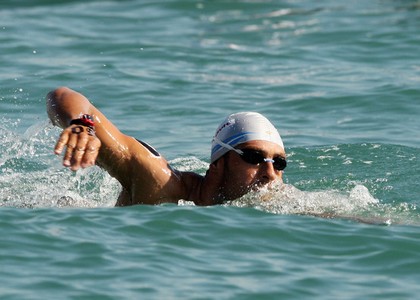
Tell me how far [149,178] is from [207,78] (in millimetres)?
6935

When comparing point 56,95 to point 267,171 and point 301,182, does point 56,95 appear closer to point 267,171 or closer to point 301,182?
point 267,171

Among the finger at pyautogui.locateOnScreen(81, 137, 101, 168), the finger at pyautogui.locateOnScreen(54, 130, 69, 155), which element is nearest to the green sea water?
the finger at pyautogui.locateOnScreen(81, 137, 101, 168)

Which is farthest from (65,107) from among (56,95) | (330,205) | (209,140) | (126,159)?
(209,140)

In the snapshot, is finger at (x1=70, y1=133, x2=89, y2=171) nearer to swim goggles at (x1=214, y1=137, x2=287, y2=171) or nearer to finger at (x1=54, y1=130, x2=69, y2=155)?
finger at (x1=54, y1=130, x2=69, y2=155)

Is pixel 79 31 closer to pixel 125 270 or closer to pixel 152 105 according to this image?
pixel 152 105

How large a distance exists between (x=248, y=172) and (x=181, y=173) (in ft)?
1.75

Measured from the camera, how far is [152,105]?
45.6 ft

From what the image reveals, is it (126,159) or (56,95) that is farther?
(56,95)

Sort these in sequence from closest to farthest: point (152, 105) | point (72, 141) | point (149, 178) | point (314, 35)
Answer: point (72, 141)
point (149, 178)
point (152, 105)
point (314, 35)

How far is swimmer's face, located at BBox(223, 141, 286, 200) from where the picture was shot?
863 cm

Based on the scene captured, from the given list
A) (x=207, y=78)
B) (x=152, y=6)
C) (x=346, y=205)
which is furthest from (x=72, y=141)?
(x=152, y=6)

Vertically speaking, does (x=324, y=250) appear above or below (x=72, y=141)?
below

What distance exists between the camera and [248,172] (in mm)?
8656

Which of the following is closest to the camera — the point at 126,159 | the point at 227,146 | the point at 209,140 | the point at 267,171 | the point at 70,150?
the point at 70,150
